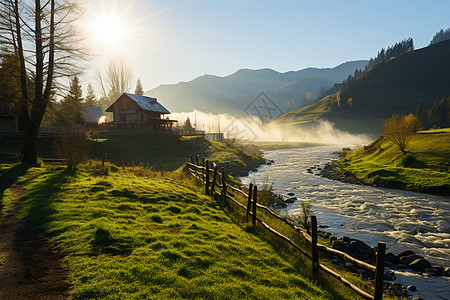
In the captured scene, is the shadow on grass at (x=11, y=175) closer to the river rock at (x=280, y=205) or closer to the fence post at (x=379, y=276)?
the fence post at (x=379, y=276)

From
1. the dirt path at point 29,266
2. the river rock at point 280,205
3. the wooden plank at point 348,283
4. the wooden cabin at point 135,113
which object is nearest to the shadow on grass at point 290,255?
the wooden plank at point 348,283

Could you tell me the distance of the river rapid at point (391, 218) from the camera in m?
12.4

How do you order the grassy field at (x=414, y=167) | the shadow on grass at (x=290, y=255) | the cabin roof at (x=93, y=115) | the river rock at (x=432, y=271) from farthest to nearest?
the cabin roof at (x=93, y=115) < the grassy field at (x=414, y=167) < the river rock at (x=432, y=271) < the shadow on grass at (x=290, y=255)

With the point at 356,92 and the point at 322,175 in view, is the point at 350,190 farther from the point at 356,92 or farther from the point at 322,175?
the point at 356,92

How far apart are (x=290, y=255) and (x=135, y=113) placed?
55189mm

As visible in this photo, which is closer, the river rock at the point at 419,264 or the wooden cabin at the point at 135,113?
the river rock at the point at 419,264

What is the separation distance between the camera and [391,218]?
1897cm

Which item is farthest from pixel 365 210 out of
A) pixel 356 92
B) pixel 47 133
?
pixel 356 92

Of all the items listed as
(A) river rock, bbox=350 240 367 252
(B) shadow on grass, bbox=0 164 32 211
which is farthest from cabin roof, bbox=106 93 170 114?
(A) river rock, bbox=350 240 367 252

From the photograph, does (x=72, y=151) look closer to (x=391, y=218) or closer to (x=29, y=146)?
(x=29, y=146)

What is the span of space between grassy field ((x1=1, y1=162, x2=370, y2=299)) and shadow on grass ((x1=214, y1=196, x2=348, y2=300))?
37 millimetres

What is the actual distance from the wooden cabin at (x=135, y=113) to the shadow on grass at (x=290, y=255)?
158ft

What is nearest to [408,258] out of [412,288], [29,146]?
[412,288]

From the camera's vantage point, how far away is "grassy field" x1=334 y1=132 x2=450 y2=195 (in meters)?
28.4
